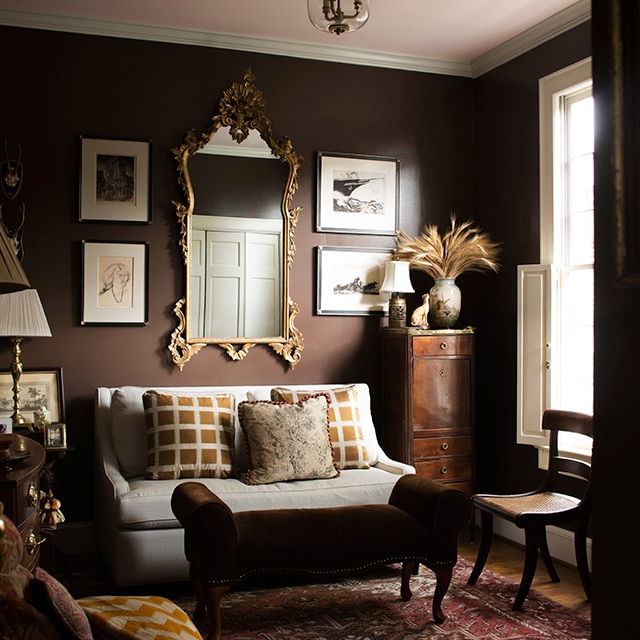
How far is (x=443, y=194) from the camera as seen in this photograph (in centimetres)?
529

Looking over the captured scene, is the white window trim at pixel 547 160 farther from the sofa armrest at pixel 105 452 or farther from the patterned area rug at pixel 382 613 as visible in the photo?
the sofa armrest at pixel 105 452

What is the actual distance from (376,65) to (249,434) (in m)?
2.61

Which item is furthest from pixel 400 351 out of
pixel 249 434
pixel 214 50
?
pixel 214 50

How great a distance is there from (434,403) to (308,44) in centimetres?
240

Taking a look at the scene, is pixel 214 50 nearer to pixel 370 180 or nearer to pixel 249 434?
pixel 370 180

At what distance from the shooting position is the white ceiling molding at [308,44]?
4379 mm

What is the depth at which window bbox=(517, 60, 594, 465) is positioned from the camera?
14.2 ft

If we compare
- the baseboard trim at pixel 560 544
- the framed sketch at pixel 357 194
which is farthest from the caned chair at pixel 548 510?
the framed sketch at pixel 357 194

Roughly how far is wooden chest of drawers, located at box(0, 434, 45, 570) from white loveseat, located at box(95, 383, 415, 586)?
1004 mm

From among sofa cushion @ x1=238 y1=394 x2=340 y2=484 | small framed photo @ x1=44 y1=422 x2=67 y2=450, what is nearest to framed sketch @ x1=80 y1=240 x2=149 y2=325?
small framed photo @ x1=44 y1=422 x2=67 y2=450

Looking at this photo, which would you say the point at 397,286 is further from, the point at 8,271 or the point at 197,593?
the point at 8,271

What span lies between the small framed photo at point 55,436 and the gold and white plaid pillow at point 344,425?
118 cm

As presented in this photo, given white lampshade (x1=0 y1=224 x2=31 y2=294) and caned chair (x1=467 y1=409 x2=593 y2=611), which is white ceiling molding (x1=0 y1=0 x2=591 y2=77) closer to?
caned chair (x1=467 y1=409 x2=593 y2=611)

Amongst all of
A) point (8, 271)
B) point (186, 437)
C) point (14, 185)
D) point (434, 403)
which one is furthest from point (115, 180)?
point (8, 271)
